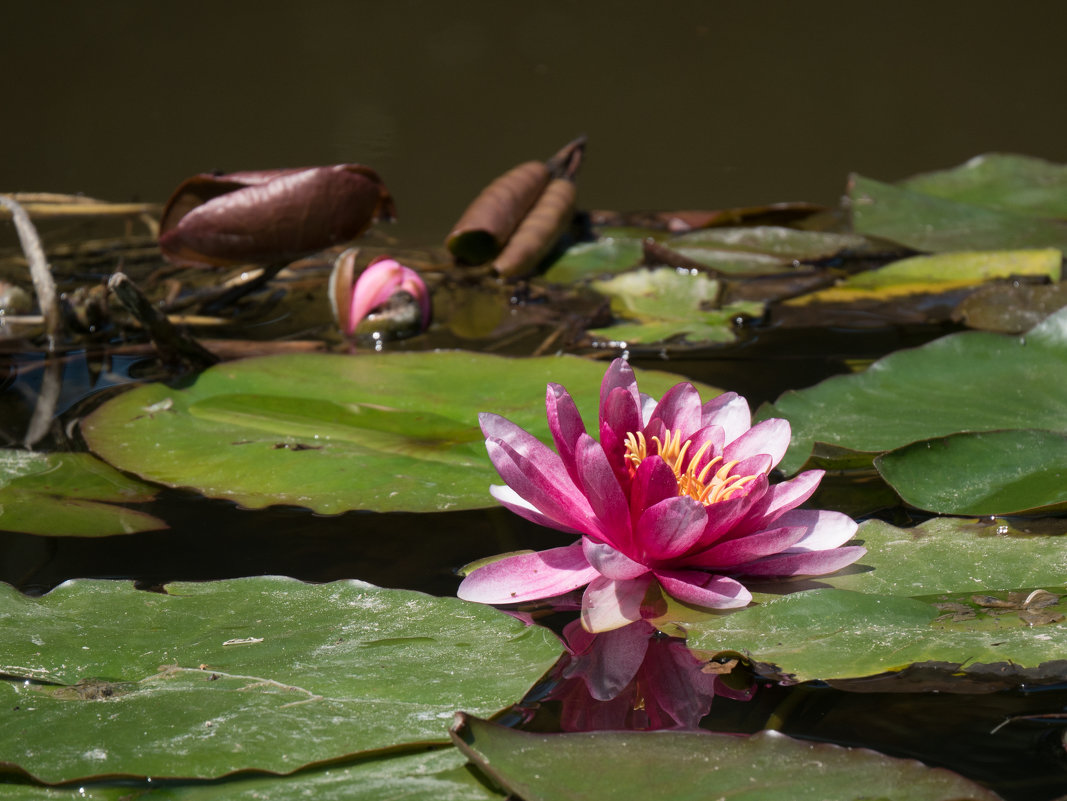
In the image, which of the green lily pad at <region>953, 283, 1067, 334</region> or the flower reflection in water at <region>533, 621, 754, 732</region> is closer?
the flower reflection in water at <region>533, 621, 754, 732</region>

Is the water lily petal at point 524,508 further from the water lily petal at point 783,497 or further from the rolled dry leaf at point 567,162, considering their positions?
the rolled dry leaf at point 567,162

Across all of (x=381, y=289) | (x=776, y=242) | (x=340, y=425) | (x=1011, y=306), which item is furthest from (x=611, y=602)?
(x=776, y=242)

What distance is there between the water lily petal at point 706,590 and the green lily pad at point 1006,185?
2187 millimetres

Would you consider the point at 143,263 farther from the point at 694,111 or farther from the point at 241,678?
the point at 694,111

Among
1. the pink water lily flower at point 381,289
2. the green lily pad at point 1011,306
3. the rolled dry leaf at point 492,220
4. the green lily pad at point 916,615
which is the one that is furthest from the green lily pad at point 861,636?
the rolled dry leaf at point 492,220

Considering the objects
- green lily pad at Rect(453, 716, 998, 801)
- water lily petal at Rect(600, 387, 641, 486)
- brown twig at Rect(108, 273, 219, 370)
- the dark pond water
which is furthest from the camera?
brown twig at Rect(108, 273, 219, 370)

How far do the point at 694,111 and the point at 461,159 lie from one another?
1.34 metres

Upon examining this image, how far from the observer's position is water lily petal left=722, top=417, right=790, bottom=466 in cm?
113

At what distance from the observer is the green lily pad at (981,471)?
1.21 m

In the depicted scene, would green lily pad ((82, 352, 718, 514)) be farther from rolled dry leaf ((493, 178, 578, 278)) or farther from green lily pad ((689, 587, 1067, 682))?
rolled dry leaf ((493, 178, 578, 278))

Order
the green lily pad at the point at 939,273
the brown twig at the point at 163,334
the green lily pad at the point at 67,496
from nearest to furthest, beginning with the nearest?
the green lily pad at the point at 67,496 < the brown twig at the point at 163,334 < the green lily pad at the point at 939,273

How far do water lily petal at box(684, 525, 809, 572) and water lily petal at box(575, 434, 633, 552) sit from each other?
85 mm

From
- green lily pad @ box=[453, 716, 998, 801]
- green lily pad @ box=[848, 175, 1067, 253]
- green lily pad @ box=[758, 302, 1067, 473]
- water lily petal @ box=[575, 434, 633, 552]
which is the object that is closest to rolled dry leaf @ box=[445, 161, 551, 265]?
green lily pad @ box=[848, 175, 1067, 253]

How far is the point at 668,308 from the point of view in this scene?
2305mm
